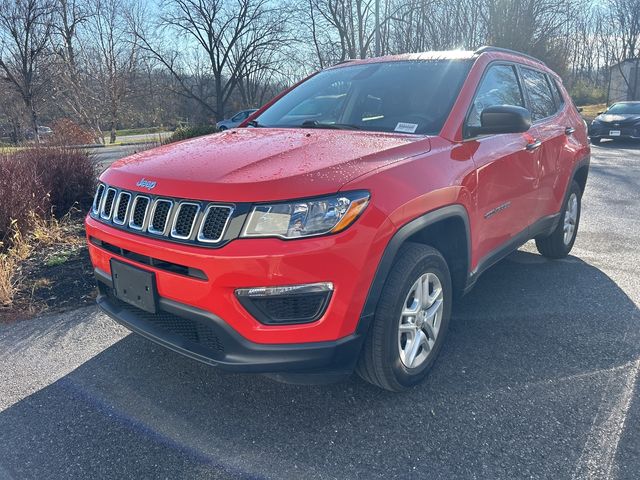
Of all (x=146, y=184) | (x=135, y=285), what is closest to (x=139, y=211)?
(x=146, y=184)

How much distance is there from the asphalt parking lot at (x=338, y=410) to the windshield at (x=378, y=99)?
58.1 inches

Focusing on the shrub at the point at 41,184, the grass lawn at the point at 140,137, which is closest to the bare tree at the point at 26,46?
the grass lawn at the point at 140,137

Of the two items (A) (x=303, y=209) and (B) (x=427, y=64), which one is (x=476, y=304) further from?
(A) (x=303, y=209)

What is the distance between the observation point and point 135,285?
2.31 metres

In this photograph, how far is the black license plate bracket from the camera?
88.0 inches

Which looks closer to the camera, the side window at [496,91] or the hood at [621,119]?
the side window at [496,91]

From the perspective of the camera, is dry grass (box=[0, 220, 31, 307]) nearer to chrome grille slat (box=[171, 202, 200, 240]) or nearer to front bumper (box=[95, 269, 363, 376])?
front bumper (box=[95, 269, 363, 376])

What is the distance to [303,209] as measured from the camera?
1997mm

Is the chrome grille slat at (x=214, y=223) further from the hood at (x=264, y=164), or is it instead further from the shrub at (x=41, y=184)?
the shrub at (x=41, y=184)

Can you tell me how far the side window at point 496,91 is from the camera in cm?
303

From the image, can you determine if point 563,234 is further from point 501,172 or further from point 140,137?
point 140,137

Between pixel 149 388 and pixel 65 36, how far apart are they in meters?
33.4

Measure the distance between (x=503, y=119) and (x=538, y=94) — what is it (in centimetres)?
172

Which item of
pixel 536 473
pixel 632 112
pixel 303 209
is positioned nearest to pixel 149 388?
pixel 303 209
